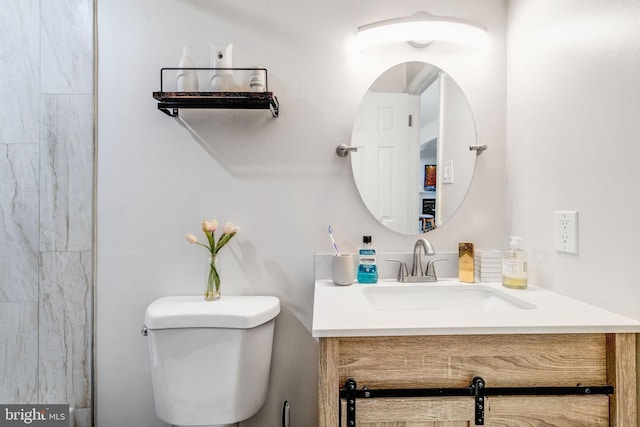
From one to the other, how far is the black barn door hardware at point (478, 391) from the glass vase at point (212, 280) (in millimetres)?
663

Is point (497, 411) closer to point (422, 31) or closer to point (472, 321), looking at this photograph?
point (472, 321)

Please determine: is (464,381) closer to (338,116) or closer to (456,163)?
(456,163)

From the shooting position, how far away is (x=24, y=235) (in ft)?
4.74

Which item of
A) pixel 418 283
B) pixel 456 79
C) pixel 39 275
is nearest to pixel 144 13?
pixel 39 275

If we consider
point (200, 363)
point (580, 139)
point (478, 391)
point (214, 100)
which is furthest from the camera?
point (214, 100)

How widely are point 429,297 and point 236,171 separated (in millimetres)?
820

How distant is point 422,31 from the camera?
4.64 feet

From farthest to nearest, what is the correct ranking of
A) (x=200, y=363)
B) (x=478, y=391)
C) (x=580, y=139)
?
(x=200, y=363) → (x=580, y=139) → (x=478, y=391)

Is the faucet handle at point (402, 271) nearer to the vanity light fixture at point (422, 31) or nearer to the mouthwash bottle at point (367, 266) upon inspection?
the mouthwash bottle at point (367, 266)

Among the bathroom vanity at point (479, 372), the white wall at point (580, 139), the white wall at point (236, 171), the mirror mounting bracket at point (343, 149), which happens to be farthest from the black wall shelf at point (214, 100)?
the white wall at point (580, 139)

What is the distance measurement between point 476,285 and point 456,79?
2.51 ft

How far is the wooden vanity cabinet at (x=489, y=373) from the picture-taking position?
2.92ft

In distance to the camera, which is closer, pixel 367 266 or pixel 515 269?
pixel 515 269

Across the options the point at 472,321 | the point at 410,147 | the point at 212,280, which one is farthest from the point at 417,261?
the point at 212,280
